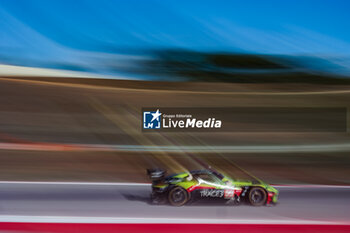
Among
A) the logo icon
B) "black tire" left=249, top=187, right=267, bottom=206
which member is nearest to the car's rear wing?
the logo icon

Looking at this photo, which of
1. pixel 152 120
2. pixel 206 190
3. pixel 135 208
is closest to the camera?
pixel 206 190

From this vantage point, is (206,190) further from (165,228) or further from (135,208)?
(135,208)

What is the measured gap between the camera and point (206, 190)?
11.0 feet

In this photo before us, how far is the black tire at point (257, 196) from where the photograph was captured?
341cm

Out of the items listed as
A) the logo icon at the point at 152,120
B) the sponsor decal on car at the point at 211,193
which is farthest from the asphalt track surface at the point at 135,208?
the logo icon at the point at 152,120

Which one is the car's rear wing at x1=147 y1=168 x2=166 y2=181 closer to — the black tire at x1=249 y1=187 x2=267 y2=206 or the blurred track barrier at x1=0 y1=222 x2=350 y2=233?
the blurred track barrier at x1=0 y1=222 x2=350 y2=233

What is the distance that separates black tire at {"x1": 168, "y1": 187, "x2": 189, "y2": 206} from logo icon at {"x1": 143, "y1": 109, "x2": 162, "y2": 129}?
95 cm

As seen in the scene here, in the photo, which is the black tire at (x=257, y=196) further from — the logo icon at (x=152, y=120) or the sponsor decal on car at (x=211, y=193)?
the logo icon at (x=152, y=120)

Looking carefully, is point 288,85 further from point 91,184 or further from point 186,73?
point 91,184

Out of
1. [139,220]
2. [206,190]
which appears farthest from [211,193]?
[139,220]

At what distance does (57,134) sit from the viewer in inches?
178

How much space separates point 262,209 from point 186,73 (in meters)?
1.97

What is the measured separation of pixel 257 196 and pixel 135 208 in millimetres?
1355

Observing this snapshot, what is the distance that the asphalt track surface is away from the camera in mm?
3240
